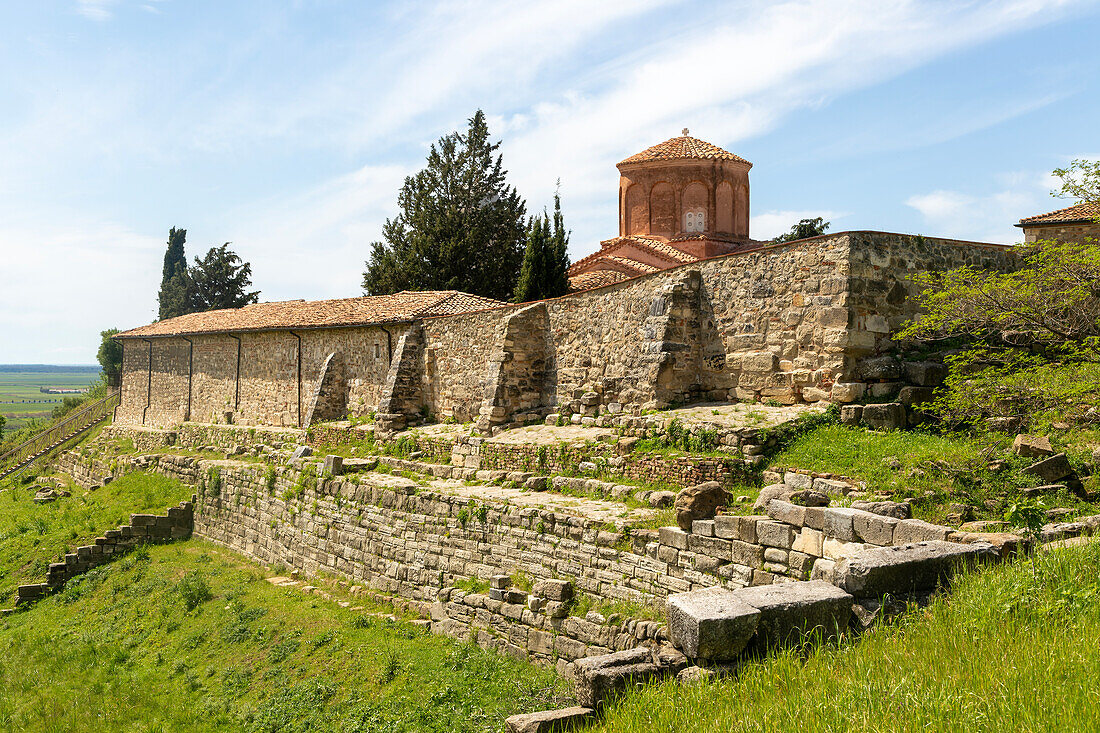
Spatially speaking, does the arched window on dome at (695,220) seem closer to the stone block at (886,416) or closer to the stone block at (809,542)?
the stone block at (886,416)

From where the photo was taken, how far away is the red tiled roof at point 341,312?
2214cm

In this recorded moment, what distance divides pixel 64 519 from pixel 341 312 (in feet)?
30.4

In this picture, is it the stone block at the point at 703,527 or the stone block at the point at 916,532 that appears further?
the stone block at the point at 703,527

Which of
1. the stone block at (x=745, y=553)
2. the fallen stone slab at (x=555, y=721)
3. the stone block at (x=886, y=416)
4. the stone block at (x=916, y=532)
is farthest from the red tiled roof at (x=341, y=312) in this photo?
the fallen stone slab at (x=555, y=721)

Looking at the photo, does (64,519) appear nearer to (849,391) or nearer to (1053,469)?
(849,391)

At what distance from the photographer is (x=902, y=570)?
5719 millimetres

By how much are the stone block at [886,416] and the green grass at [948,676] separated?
461 cm

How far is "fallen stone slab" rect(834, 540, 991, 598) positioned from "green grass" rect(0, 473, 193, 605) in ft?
58.7

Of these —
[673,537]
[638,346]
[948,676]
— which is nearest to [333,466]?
[638,346]

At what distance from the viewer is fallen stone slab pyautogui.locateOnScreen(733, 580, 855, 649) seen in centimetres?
534

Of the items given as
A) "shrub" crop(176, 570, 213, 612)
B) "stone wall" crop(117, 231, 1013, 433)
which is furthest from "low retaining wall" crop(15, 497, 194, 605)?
"stone wall" crop(117, 231, 1013, 433)

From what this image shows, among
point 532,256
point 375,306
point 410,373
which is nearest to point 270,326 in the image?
point 375,306

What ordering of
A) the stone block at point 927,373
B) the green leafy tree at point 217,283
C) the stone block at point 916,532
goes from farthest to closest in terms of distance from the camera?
the green leafy tree at point 217,283 → the stone block at point 927,373 → the stone block at point 916,532

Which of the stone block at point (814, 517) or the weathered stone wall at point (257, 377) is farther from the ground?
the weathered stone wall at point (257, 377)
